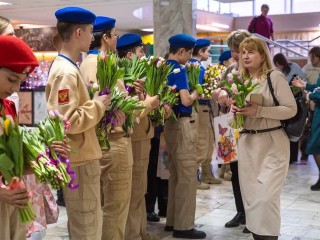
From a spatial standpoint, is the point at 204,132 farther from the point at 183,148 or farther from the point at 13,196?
the point at 13,196

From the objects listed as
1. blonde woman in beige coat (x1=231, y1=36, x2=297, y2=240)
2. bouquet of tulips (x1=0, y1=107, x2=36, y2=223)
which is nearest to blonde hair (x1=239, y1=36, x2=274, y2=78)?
blonde woman in beige coat (x1=231, y1=36, x2=297, y2=240)

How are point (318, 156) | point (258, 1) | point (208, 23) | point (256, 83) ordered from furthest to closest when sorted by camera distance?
point (258, 1), point (208, 23), point (318, 156), point (256, 83)

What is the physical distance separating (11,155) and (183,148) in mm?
2680

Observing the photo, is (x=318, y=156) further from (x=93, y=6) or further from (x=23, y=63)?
(x=93, y=6)

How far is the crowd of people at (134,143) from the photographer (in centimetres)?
296

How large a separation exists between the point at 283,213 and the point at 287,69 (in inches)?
133

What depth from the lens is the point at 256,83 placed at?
161 inches

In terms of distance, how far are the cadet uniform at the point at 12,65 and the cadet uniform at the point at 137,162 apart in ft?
6.30

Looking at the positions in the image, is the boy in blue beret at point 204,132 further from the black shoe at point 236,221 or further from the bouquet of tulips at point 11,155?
the bouquet of tulips at point 11,155

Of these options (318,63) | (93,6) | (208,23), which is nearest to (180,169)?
(318,63)

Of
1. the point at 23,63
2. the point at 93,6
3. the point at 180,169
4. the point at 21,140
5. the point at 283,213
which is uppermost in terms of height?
the point at 93,6

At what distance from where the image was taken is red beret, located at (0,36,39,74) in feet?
7.38

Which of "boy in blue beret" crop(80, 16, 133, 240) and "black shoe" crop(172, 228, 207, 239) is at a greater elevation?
"boy in blue beret" crop(80, 16, 133, 240)

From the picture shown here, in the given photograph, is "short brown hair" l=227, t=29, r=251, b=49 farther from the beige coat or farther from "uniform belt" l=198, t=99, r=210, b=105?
"uniform belt" l=198, t=99, r=210, b=105
